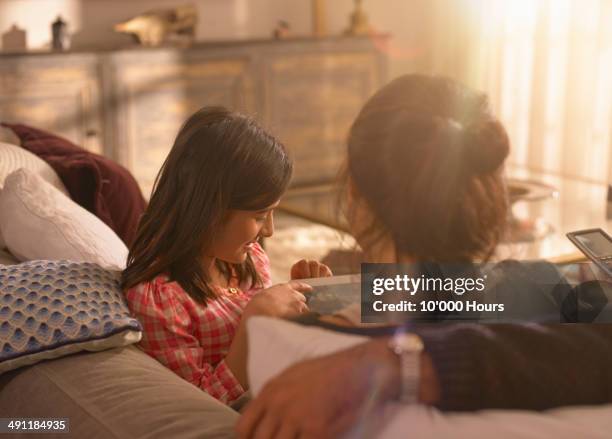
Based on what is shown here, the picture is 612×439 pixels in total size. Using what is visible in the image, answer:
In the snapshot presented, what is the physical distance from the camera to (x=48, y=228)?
1.38 m

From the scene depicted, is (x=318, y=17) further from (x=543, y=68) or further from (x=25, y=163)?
(x=25, y=163)

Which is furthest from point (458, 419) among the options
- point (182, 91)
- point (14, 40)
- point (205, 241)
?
point (14, 40)

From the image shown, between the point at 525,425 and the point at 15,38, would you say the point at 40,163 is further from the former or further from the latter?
the point at 15,38

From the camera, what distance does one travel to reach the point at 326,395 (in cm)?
60

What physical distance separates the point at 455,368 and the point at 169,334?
21.0 inches

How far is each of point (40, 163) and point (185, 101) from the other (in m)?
2.22

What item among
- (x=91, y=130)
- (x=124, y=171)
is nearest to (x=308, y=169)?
(x=91, y=130)

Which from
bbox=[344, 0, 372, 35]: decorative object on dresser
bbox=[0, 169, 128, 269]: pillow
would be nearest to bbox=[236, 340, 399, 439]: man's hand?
bbox=[0, 169, 128, 269]: pillow

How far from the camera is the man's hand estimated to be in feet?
1.97

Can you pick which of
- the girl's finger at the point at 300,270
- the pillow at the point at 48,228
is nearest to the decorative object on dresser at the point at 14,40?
the pillow at the point at 48,228

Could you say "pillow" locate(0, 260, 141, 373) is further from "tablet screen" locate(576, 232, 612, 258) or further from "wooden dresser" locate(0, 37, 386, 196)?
"wooden dresser" locate(0, 37, 386, 196)

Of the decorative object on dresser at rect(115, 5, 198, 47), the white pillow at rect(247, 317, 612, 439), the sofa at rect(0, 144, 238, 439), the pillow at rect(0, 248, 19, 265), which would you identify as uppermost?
the decorative object on dresser at rect(115, 5, 198, 47)

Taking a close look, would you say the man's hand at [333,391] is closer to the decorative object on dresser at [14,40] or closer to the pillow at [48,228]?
the pillow at [48,228]

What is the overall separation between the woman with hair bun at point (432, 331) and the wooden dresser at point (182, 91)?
325 cm
